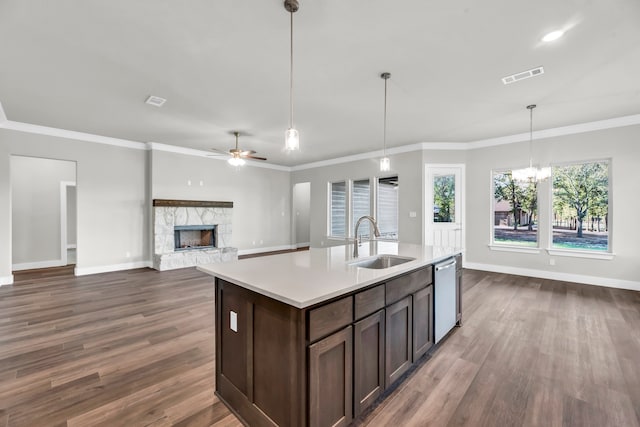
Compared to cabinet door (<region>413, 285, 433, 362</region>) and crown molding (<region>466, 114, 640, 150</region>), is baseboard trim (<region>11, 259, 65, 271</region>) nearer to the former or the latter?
cabinet door (<region>413, 285, 433, 362</region>)

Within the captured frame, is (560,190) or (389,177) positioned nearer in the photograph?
(560,190)

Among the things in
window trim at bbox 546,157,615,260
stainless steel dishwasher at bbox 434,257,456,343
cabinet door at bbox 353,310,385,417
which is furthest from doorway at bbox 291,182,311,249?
cabinet door at bbox 353,310,385,417

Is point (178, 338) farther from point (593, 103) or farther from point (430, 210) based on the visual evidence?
point (593, 103)

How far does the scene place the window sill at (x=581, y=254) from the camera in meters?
4.73

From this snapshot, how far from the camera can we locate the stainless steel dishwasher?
2.61 metres

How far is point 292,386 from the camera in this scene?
1.43 metres

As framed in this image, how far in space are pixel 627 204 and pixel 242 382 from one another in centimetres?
622

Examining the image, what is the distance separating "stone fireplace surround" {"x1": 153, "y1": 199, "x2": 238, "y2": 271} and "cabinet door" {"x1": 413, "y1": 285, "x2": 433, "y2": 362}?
534 cm

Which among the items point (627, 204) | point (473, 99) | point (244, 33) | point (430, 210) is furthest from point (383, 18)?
point (627, 204)

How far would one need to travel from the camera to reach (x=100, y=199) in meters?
5.79

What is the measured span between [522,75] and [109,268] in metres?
7.64

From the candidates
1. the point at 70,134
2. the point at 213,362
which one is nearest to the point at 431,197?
the point at 213,362

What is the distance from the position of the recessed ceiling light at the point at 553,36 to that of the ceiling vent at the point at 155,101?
4310mm

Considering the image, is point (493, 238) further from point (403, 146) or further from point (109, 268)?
point (109, 268)
